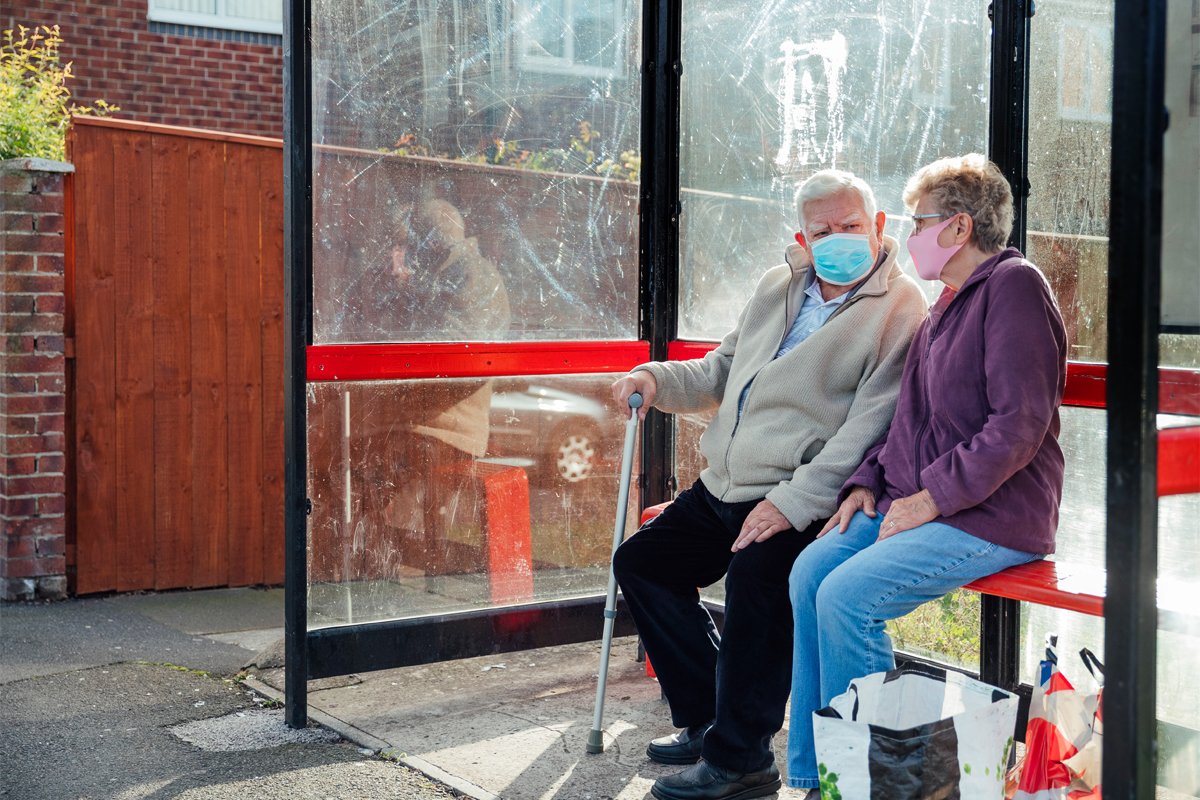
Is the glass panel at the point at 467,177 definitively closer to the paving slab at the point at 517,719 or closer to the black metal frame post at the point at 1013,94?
the paving slab at the point at 517,719

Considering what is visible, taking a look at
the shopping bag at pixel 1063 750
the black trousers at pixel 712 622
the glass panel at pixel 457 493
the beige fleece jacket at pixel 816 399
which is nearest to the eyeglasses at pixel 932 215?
the beige fleece jacket at pixel 816 399

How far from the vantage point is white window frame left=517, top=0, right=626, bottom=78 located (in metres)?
4.71

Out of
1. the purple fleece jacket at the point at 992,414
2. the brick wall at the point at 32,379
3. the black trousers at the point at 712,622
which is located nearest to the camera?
the purple fleece jacket at the point at 992,414

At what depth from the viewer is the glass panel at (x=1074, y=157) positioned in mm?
3721

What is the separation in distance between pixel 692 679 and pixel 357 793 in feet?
3.30

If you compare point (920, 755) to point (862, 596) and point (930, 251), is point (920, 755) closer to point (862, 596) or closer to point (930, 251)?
point (862, 596)

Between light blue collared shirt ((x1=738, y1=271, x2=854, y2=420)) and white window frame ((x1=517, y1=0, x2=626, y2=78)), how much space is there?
57.2 inches

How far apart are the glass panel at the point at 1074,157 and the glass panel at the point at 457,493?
180 cm

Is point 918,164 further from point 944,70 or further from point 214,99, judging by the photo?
point 214,99

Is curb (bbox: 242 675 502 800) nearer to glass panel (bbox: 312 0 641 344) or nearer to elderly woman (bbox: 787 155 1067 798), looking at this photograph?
elderly woman (bbox: 787 155 1067 798)

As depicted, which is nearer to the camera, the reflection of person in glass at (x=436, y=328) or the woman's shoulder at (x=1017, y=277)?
the woman's shoulder at (x=1017, y=277)

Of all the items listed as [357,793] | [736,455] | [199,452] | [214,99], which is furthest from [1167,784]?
[214,99]

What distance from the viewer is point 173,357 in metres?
6.18

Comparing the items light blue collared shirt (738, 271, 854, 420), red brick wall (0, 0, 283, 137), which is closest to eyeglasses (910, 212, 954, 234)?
light blue collared shirt (738, 271, 854, 420)
